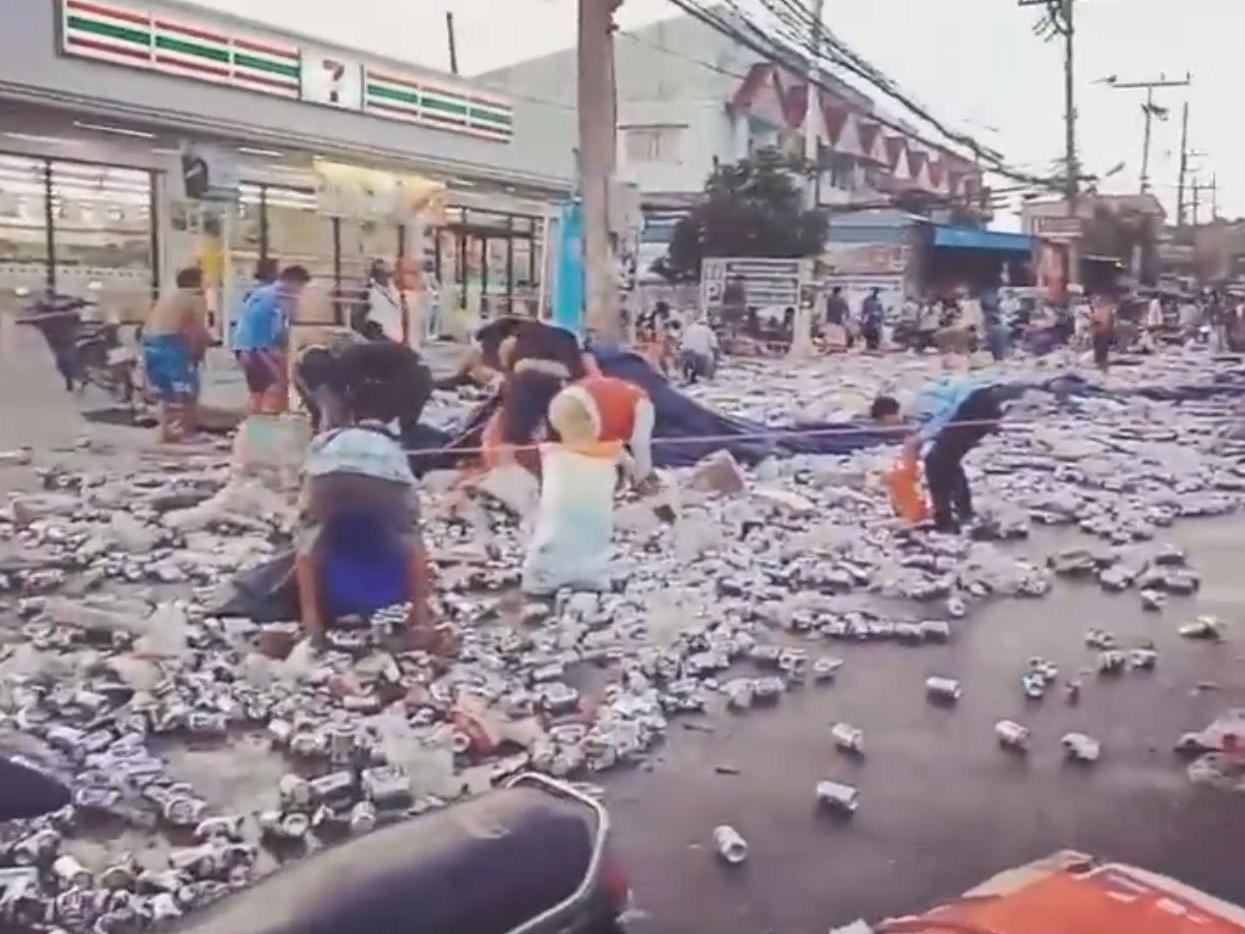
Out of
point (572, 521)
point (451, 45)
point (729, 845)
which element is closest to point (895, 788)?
point (729, 845)

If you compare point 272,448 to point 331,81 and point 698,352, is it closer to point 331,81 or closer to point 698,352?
point 331,81

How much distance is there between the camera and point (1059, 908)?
137 centimetres

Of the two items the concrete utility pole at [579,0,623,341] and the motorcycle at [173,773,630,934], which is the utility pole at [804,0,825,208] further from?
the motorcycle at [173,773,630,934]

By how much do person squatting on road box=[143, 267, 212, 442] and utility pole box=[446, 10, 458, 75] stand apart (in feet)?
1.26

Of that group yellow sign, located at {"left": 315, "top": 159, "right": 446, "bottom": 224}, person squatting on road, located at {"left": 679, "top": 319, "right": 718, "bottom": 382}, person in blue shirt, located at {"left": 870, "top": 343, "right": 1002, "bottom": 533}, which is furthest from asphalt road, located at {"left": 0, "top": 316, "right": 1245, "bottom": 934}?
person squatting on road, located at {"left": 679, "top": 319, "right": 718, "bottom": 382}

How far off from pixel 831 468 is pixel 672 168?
0.56 m

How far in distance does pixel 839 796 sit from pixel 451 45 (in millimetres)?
988

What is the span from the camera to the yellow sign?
1.74m

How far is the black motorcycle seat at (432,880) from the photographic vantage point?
1157 millimetres

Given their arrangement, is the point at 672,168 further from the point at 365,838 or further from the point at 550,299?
the point at 365,838

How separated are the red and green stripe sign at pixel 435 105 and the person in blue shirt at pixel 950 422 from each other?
0.75m

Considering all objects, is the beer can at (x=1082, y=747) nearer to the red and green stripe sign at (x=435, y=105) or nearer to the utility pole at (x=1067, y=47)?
the utility pole at (x=1067, y=47)

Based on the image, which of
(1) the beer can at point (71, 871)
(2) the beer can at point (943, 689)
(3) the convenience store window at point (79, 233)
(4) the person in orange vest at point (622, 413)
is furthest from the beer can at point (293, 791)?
(2) the beer can at point (943, 689)

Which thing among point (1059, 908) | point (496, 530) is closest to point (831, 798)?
point (1059, 908)
